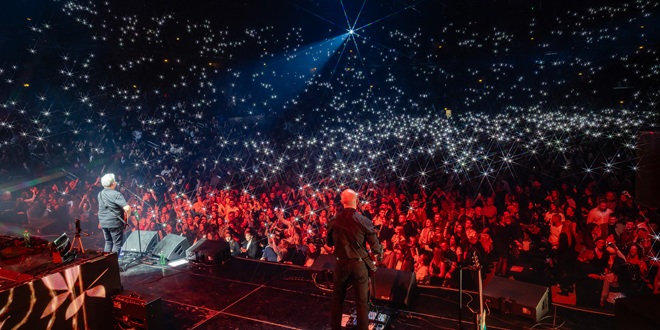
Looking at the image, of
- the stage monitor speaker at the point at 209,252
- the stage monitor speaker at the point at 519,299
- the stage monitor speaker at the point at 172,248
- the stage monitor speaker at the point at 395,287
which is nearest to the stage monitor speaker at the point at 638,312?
the stage monitor speaker at the point at 519,299

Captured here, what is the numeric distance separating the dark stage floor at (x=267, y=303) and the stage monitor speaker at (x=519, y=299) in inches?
2.5

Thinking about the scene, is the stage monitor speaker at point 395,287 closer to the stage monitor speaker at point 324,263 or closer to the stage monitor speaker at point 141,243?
the stage monitor speaker at point 324,263

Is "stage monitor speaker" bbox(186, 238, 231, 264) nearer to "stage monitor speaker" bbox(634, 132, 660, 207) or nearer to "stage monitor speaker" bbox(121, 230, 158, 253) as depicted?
"stage monitor speaker" bbox(121, 230, 158, 253)

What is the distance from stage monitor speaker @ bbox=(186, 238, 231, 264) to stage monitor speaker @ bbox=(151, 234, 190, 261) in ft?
0.64

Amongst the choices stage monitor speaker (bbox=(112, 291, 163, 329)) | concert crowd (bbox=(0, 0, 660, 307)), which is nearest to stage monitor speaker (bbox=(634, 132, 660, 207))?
concert crowd (bbox=(0, 0, 660, 307))

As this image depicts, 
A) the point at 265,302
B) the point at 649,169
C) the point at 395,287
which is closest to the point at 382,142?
the point at 395,287

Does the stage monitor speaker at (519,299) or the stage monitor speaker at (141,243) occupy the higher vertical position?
the stage monitor speaker at (519,299)

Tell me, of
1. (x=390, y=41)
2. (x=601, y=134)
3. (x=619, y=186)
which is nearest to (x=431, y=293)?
(x=619, y=186)

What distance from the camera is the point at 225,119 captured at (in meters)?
12.3

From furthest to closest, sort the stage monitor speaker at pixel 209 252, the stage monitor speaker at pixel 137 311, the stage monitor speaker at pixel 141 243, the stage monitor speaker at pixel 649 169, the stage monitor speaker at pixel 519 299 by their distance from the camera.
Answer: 1. the stage monitor speaker at pixel 141 243
2. the stage monitor speaker at pixel 209 252
3. the stage monitor speaker at pixel 519 299
4. the stage monitor speaker at pixel 137 311
5. the stage monitor speaker at pixel 649 169

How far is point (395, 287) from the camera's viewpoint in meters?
3.20

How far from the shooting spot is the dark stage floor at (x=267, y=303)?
2.88m

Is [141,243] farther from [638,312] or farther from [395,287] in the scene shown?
[638,312]

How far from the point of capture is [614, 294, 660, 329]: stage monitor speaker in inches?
79.4
